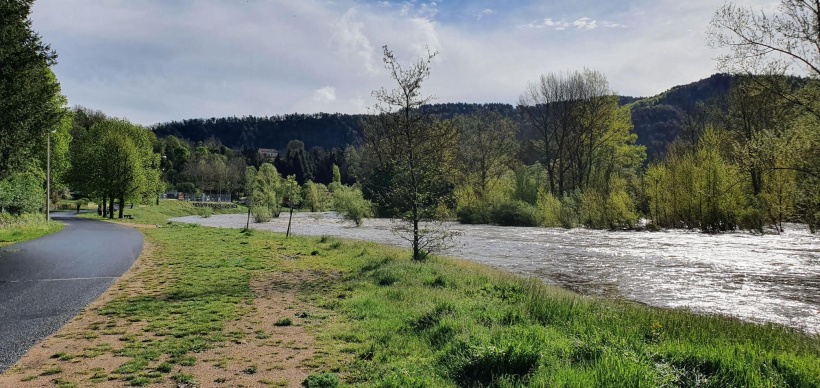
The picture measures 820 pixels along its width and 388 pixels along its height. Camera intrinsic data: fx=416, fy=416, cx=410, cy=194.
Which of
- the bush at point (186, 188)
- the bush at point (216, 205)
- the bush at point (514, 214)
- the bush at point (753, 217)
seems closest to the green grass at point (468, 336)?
the bush at point (753, 217)

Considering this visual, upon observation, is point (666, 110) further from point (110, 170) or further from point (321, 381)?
point (321, 381)

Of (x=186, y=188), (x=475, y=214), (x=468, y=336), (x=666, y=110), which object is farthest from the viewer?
(x=666, y=110)

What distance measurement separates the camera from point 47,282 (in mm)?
10102

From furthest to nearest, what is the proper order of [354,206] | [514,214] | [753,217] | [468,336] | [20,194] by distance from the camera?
[354,206] < [514,214] < [20,194] < [753,217] < [468,336]

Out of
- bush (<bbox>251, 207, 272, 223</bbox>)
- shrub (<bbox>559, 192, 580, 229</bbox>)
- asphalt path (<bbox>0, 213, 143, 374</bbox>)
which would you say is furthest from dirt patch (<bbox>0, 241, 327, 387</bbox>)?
bush (<bbox>251, 207, 272, 223</bbox>)

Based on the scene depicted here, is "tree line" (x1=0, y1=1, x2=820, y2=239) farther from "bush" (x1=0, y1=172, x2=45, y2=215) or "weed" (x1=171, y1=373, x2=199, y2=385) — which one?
"weed" (x1=171, y1=373, x2=199, y2=385)

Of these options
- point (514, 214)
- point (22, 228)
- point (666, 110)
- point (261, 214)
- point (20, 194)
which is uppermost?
point (666, 110)

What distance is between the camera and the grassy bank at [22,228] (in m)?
19.0

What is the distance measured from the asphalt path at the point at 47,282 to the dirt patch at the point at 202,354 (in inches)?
12.1

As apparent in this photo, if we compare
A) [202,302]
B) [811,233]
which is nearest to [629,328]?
[202,302]

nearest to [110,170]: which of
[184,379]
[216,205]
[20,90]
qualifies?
[20,90]

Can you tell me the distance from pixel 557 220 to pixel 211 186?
96.9 m

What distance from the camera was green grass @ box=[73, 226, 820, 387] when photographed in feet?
15.0

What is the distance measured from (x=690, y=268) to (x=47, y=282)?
19.7 meters
